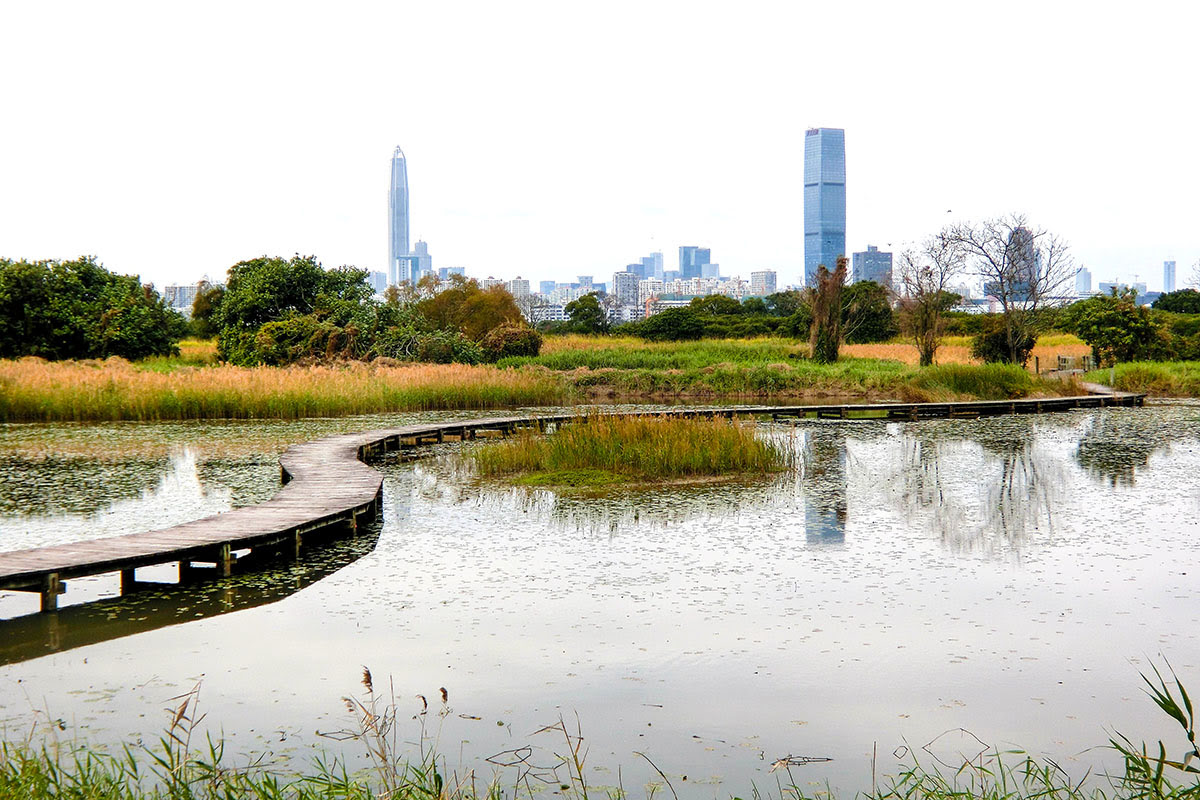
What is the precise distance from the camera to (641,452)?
11273 mm

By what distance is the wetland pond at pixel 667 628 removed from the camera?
416 centimetres

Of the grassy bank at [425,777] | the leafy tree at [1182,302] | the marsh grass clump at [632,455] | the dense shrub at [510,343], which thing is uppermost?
the leafy tree at [1182,302]

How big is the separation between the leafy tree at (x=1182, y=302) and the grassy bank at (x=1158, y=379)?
18.2m

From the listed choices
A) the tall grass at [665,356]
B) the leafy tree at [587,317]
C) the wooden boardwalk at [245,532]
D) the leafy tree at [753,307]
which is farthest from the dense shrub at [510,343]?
the leafy tree at [753,307]

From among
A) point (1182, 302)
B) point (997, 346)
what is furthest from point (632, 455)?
point (1182, 302)

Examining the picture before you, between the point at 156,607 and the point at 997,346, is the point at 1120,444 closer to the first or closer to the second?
the point at 156,607

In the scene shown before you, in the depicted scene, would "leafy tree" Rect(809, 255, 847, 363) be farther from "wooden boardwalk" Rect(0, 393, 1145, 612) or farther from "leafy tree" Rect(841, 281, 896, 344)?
"wooden boardwalk" Rect(0, 393, 1145, 612)

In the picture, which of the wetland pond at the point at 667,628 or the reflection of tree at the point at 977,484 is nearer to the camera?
the wetland pond at the point at 667,628

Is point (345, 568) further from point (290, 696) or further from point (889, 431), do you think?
point (889, 431)

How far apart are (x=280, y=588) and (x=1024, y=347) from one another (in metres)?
24.6

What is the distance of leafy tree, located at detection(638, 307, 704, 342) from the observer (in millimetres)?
41062

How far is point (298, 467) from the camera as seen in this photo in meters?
10.8

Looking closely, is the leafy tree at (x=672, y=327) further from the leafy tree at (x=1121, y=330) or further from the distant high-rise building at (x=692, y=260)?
the distant high-rise building at (x=692, y=260)

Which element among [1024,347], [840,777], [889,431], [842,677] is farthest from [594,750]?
[1024,347]
